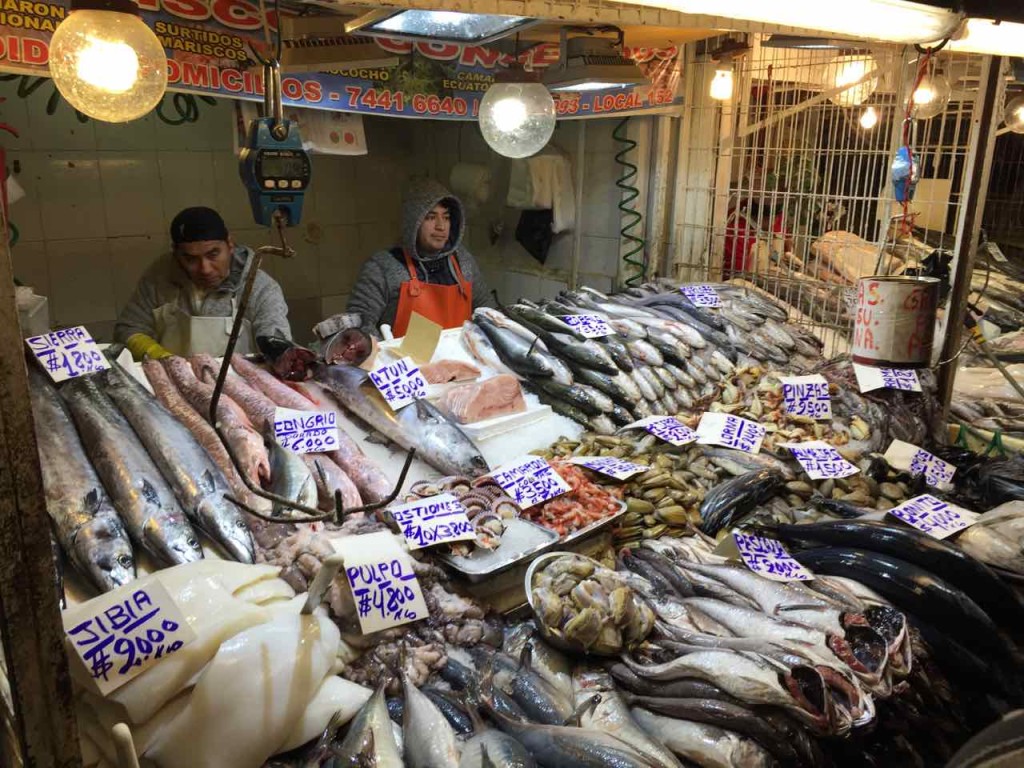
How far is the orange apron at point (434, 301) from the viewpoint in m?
5.62

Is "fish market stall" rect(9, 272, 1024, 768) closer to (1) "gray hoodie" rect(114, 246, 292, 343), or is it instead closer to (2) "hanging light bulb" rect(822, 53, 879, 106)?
(1) "gray hoodie" rect(114, 246, 292, 343)

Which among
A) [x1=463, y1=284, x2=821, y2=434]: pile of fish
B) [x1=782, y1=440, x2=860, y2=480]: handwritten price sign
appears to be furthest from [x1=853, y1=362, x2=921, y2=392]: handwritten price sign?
[x1=782, y1=440, x2=860, y2=480]: handwritten price sign

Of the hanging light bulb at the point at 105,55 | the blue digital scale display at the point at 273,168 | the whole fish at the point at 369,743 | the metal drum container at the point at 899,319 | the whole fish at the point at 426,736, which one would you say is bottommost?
the whole fish at the point at 426,736

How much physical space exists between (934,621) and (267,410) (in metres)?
2.48

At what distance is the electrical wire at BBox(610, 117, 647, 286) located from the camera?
658cm

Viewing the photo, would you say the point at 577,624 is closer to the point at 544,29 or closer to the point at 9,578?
the point at 9,578

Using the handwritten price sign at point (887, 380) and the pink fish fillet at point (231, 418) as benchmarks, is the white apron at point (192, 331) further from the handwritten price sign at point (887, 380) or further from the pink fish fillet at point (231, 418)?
the handwritten price sign at point (887, 380)

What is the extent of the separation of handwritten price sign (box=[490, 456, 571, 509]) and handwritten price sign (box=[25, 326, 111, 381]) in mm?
1578

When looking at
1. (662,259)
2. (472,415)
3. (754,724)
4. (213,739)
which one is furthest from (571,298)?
(213,739)

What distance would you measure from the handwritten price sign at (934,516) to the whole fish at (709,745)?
138 centimetres

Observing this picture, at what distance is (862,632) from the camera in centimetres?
227

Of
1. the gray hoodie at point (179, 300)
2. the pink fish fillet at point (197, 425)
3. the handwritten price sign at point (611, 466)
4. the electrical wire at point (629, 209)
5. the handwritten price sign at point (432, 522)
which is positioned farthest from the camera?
the electrical wire at point (629, 209)

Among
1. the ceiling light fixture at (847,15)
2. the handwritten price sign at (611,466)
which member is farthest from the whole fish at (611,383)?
the ceiling light fixture at (847,15)

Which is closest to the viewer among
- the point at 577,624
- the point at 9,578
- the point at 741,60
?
the point at 9,578
